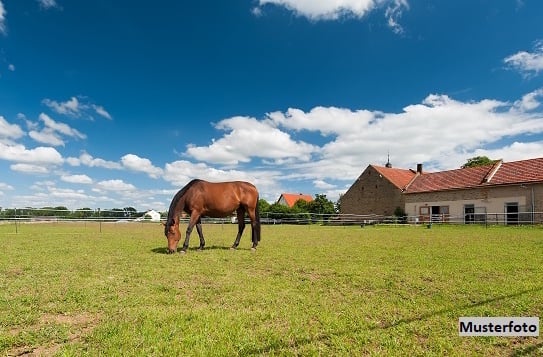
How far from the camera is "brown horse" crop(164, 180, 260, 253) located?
9.89 m

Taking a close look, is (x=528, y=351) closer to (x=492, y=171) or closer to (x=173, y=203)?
(x=173, y=203)

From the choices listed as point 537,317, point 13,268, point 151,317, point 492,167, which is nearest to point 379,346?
point 537,317

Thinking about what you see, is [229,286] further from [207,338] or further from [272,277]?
[207,338]

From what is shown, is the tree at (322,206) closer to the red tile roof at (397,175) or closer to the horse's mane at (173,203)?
the red tile roof at (397,175)

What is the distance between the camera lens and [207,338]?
11.3 ft

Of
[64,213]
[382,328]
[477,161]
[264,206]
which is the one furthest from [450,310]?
[477,161]

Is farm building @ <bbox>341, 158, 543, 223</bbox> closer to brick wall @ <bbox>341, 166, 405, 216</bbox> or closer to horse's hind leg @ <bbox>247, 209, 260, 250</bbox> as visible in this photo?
brick wall @ <bbox>341, 166, 405, 216</bbox>

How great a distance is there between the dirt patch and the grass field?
0.01 metres

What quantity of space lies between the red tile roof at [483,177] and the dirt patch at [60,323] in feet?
111

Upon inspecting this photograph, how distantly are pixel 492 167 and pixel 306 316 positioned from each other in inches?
1443

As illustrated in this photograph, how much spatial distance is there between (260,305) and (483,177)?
116ft

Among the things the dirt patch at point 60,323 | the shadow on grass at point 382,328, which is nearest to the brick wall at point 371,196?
the shadow on grass at point 382,328

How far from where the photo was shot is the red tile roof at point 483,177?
29984mm

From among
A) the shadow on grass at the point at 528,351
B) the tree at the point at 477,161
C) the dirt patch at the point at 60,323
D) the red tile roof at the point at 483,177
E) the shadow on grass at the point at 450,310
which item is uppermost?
the tree at the point at 477,161
